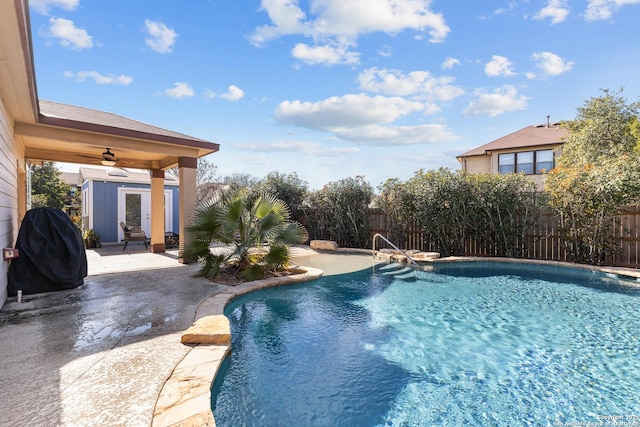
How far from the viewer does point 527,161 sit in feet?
59.3

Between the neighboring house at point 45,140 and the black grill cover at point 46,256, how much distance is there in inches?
9.1

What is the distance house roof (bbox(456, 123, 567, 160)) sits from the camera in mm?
17688

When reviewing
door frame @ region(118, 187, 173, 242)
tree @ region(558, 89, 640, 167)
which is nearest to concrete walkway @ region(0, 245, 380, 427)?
door frame @ region(118, 187, 173, 242)

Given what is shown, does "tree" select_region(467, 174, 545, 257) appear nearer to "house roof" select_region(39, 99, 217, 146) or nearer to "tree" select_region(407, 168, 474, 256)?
"tree" select_region(407, 168, 474, 256)

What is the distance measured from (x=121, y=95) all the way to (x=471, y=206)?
599 inches

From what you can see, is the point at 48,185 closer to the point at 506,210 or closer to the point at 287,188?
the point at 287,188

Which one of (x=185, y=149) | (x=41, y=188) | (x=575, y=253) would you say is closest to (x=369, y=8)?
(x=185, y=149)

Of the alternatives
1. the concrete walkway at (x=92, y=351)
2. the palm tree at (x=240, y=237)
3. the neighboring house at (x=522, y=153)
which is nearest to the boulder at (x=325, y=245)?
the palm tree at (x=240, y=237)

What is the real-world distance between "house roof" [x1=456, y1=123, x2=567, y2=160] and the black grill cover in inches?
789

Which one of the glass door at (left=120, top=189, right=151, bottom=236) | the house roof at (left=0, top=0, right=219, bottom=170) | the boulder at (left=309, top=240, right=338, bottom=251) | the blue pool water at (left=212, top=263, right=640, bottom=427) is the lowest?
the blue pool water at (left=212, top=263, right=640, bottom=427)

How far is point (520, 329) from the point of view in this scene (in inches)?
187

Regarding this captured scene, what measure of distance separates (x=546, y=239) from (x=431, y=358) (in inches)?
320

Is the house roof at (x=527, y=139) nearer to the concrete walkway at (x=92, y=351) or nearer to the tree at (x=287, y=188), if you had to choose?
the tree at (x=287, y=188)

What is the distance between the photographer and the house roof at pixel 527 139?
17.7 m
